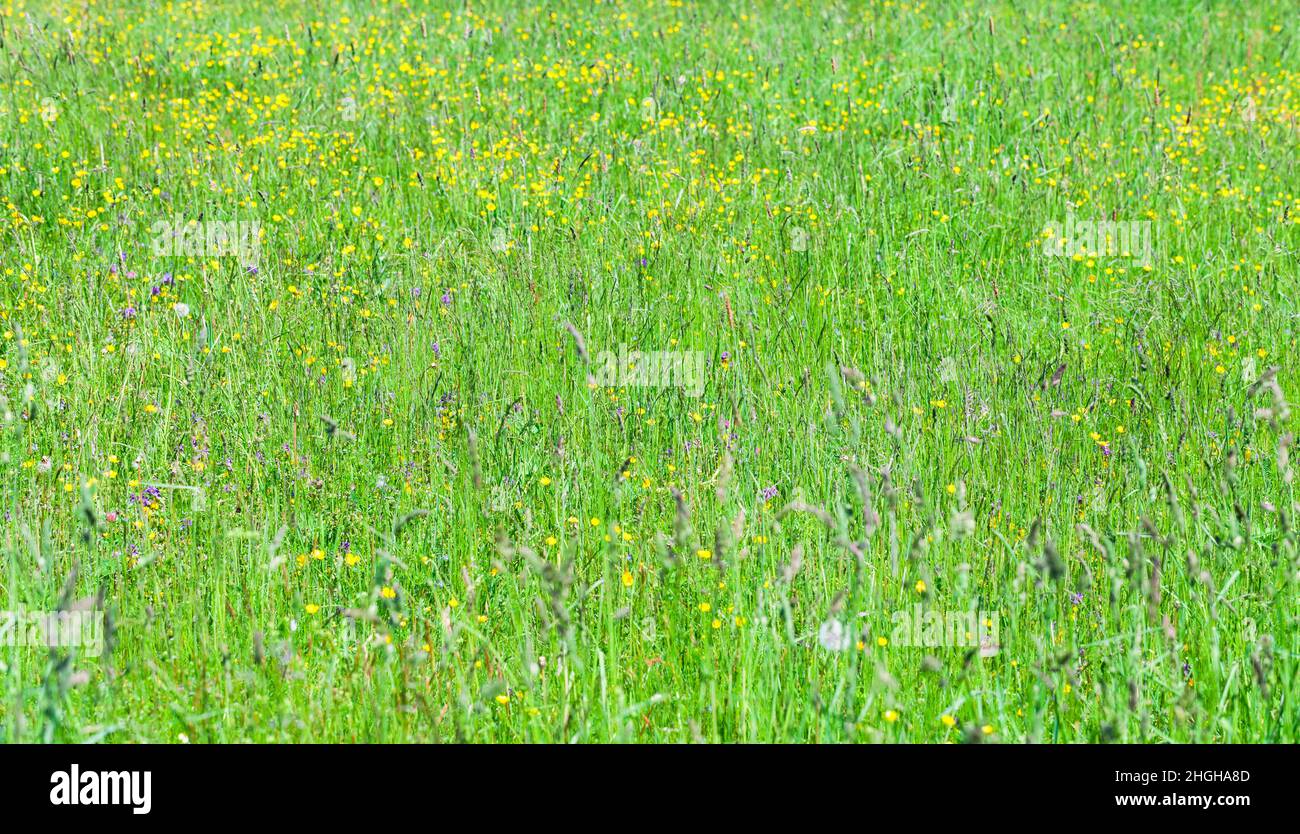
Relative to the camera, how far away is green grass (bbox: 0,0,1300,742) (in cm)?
259

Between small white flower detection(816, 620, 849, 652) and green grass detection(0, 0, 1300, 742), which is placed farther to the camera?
green grass detection(0, 0, 1300, 742)

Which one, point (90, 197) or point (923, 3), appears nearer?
point (90, 197)

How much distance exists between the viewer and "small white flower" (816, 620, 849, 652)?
2428 mm

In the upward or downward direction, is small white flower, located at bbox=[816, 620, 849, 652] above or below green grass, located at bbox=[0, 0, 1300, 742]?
below

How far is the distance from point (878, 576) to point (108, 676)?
1810 millimetres

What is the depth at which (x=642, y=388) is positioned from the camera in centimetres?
407

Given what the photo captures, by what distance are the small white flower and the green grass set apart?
7cm
